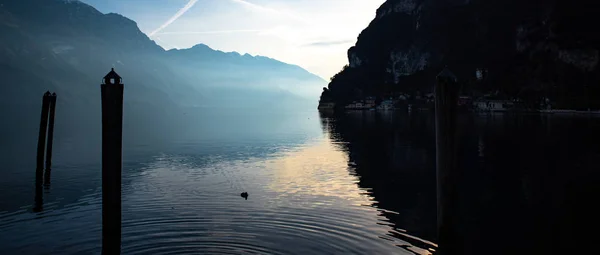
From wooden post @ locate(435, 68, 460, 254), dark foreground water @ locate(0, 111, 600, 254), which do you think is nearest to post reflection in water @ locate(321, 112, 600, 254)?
dark foreground water @ locate(0, 111, 600, 254)

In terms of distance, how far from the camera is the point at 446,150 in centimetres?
1271

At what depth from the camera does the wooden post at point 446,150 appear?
1255 centimetres

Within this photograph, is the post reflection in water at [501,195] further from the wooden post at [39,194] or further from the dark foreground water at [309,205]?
the wooden post at [39,194]

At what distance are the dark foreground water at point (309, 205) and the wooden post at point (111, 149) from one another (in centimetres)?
317

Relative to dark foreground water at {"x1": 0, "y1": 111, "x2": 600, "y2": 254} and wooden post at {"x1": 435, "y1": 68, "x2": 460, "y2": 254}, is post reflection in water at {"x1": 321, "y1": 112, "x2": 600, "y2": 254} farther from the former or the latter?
wooden post at {"x1": 435, "y1": 68, "x2": 460, "y2": 254}

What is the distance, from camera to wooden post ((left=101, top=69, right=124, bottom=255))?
1253 cm

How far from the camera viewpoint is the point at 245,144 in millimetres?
62406

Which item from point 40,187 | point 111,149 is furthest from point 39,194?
point 111,149

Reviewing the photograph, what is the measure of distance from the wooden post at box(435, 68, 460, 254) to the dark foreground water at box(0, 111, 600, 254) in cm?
98

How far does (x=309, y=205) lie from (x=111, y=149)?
12.1m

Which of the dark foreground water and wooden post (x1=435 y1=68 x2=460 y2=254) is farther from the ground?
wooden post (x1=435 y1=68 x2=460 y2=254)

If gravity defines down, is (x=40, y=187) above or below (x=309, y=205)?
above

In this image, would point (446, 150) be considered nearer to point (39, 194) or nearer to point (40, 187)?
point (39, 194)

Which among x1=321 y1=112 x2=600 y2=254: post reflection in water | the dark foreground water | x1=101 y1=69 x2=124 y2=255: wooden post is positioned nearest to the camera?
x1=101 y1=69 x2=124 y2=255: wooden post
